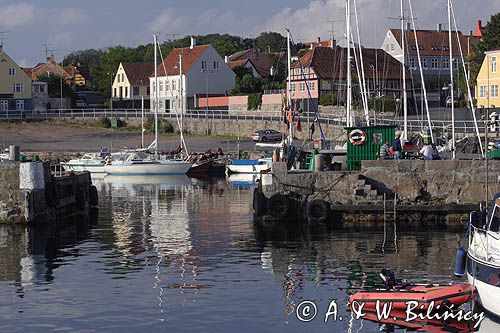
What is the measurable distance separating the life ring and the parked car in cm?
5179

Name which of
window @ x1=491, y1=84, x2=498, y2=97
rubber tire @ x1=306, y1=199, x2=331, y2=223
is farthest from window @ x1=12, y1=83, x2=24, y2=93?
rubber tire @ x1=306, y1=199, x2=331, y2=223

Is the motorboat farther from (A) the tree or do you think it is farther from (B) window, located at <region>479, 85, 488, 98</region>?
(A) the tree

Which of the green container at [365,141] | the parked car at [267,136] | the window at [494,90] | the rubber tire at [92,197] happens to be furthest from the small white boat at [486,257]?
the window at [494,90]

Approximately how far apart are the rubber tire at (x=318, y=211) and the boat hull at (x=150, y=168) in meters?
39.6

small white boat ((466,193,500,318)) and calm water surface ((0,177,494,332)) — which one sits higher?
small white boat ((466,193,500,318))

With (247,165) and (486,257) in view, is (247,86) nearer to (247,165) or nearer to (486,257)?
(247,165)

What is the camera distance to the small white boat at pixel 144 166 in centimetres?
8181

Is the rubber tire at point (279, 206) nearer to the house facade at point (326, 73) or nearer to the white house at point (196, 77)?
the house facade at point (326, 73)

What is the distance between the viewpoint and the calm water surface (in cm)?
Answer: 2548

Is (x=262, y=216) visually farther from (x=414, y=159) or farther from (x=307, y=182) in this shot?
(x=414, y=159)

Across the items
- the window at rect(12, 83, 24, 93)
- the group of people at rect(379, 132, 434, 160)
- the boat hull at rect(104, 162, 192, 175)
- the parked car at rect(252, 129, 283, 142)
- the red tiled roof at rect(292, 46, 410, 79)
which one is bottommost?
the boat hull at rect(104, 162, 192, 175)

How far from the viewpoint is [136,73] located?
145 metres

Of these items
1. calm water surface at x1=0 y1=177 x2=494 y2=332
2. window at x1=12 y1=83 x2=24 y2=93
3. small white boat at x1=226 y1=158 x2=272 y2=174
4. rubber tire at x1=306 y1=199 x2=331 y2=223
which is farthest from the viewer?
window at x1=12 y1=83 x2=24 y2=93

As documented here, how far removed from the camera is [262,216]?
1730 inches
